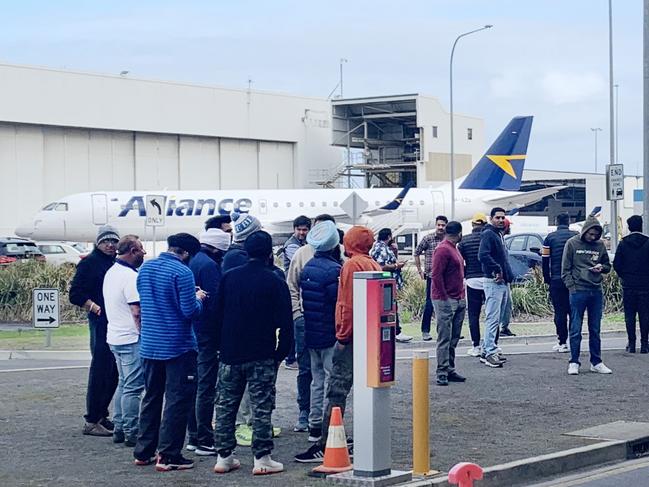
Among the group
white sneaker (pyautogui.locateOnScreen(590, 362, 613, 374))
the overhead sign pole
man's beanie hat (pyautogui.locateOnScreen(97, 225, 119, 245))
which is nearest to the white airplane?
the overhead sign pole

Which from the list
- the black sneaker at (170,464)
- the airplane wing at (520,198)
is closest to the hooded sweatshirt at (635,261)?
the black sneaker at (170,464)

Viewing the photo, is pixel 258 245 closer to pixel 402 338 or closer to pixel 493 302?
pixel 493 302

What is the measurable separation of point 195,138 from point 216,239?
55.9m

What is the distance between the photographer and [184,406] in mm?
9430

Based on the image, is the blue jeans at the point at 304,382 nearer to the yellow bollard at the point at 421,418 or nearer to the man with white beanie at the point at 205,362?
the man with white beanie at the point at 205,362

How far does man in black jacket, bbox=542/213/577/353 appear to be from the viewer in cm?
1639

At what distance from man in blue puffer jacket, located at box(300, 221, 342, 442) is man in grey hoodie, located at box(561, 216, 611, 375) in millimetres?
5339

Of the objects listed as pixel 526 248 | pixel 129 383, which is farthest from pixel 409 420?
pixel 526 248

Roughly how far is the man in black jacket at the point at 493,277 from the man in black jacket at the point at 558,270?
1203 mm

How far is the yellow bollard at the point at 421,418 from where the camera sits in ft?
29.5

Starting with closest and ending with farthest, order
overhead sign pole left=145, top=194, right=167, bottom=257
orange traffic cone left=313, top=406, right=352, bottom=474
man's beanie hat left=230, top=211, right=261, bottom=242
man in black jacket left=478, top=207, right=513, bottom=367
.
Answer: orange traffic cone left=313, top=406, right=352, bottom=474 < man's beanie hat left=230, top=211, right=261, bottom=242 < man in black jacket left=478, top=207, right=513, bottom=367 < overhead sign pole left=145, top=194, right=167, bottom=257

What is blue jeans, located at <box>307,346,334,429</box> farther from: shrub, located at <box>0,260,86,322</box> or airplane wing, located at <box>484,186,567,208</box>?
airplane wing, located at <box>484,186,567,208</box>

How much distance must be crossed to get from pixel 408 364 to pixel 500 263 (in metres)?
2.19

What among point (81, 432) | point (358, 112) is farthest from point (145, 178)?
point (81, 432)
